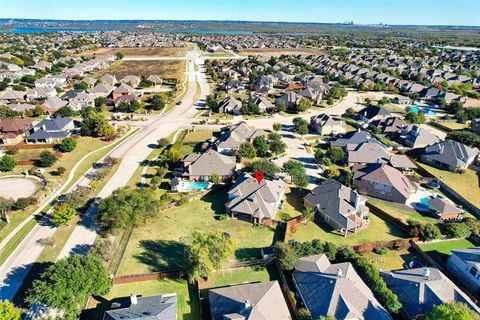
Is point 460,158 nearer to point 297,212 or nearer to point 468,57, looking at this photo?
point 297,212

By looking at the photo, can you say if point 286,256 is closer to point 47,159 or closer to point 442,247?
point 442,247

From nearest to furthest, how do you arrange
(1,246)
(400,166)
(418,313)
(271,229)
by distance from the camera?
(418,313), (1,246), (271,229), (400,166)

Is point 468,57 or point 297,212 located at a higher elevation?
point 468,57

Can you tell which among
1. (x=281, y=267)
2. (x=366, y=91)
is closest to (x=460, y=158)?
(x=281, y=267)

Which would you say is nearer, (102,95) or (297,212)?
(297,212)

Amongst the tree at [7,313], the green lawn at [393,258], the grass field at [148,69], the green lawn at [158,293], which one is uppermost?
the grass field at [148,69]

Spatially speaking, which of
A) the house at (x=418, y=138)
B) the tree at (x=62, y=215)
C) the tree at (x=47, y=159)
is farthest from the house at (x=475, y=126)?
the tree at (x=47, y=159)

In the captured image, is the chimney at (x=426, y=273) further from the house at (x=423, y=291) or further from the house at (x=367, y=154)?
the house at (x=367, y=154)
